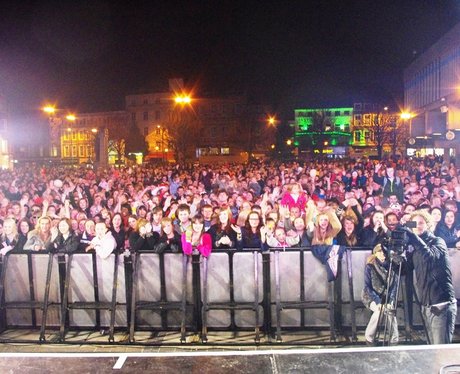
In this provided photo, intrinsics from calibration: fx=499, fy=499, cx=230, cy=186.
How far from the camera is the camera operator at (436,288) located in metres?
5.84

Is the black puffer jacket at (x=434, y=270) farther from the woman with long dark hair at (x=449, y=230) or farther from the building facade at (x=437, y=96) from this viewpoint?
the building facade at (x=437, y=96)

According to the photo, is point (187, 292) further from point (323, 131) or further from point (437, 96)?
point (323, 131)

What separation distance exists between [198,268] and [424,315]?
3170mm

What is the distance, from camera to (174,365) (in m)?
4.30

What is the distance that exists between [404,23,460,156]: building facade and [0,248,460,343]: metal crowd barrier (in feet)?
75.3

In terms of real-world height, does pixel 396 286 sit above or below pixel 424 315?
above

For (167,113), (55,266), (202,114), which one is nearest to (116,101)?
(167,113)

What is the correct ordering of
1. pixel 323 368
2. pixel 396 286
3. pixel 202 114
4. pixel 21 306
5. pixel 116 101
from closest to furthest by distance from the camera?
1. pixel 323 368
2. pixel 396 286
3. pixel 21 306
4. pixel 202 114
5. pixel 116 101

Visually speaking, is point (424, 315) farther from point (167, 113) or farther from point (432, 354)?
point (167, 113)

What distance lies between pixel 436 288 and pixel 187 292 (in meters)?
3.51

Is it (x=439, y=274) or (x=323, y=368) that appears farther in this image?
(x=439, y=274)

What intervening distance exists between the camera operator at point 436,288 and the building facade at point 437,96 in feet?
78.2

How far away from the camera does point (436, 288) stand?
5.88m

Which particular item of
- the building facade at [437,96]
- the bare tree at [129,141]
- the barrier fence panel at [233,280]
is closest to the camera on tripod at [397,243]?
the barrier fence panel at [233,280]
